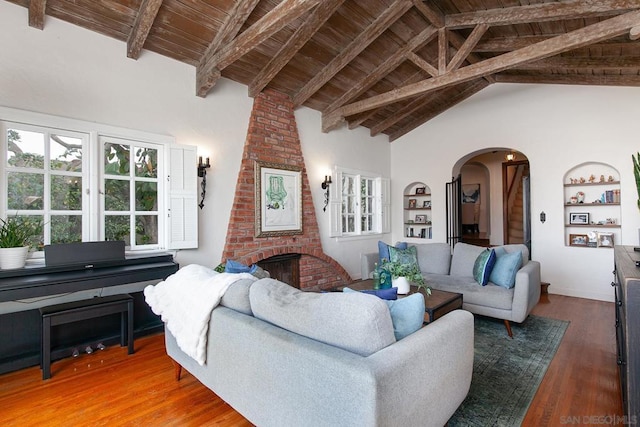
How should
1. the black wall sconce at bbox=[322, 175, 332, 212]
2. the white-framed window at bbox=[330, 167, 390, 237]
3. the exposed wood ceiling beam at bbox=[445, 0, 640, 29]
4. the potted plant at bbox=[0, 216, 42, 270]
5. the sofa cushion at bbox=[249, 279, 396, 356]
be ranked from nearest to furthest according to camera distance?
the sofa cushion at bbox=[249, 279, 396, 356], the potted plant at bbox=[0, 216, 42, 270], the exposed wood ceiling beam at bbox=[445, 0, 640, 29], the black wall sconce at bbox=[322, 175, 332, 212], the white-framed window at bbox=[330, 167, 390, 237]

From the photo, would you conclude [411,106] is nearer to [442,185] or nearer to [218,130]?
[442,185]

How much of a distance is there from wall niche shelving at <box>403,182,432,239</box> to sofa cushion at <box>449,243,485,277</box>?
2238mm

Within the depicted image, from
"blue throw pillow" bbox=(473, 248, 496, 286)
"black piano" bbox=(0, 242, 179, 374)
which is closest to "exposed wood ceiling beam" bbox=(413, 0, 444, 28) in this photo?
A: "blue throw pillow" bbox=(473, 248, 496, 286)

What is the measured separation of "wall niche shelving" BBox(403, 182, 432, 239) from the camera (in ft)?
21.9

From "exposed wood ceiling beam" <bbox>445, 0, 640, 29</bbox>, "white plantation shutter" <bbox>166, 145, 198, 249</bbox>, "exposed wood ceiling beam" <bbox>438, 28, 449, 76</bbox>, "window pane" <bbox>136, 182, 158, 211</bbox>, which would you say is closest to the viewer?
"exposed wood ceiling beam" <bbox>445, 0, 640, 29</bbox>

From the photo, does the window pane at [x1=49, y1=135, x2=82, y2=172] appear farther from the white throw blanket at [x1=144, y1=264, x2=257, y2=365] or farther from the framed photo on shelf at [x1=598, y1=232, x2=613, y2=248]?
the framed photo on shelf at [x1=598, y1=232, x2=613, y2=248]

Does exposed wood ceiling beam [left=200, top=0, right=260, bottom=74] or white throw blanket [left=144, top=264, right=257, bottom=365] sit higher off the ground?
exposed wood ceiling beam [left=200, top=0, right=260, bottom=74]

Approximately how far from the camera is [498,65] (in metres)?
3.75

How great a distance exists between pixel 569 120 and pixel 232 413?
19.5 ft

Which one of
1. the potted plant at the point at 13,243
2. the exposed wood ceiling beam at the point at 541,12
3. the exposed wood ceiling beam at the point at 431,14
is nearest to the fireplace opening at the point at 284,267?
the potted plant at the point at 13,243

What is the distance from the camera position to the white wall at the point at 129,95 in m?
2.80

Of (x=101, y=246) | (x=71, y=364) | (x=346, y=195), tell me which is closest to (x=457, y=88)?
(x=346, y=195)

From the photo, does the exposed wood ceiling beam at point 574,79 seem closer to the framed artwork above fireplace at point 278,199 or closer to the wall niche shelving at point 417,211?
the wall niche shelving at point 417,211

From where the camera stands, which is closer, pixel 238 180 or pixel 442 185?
pixel 238 180
